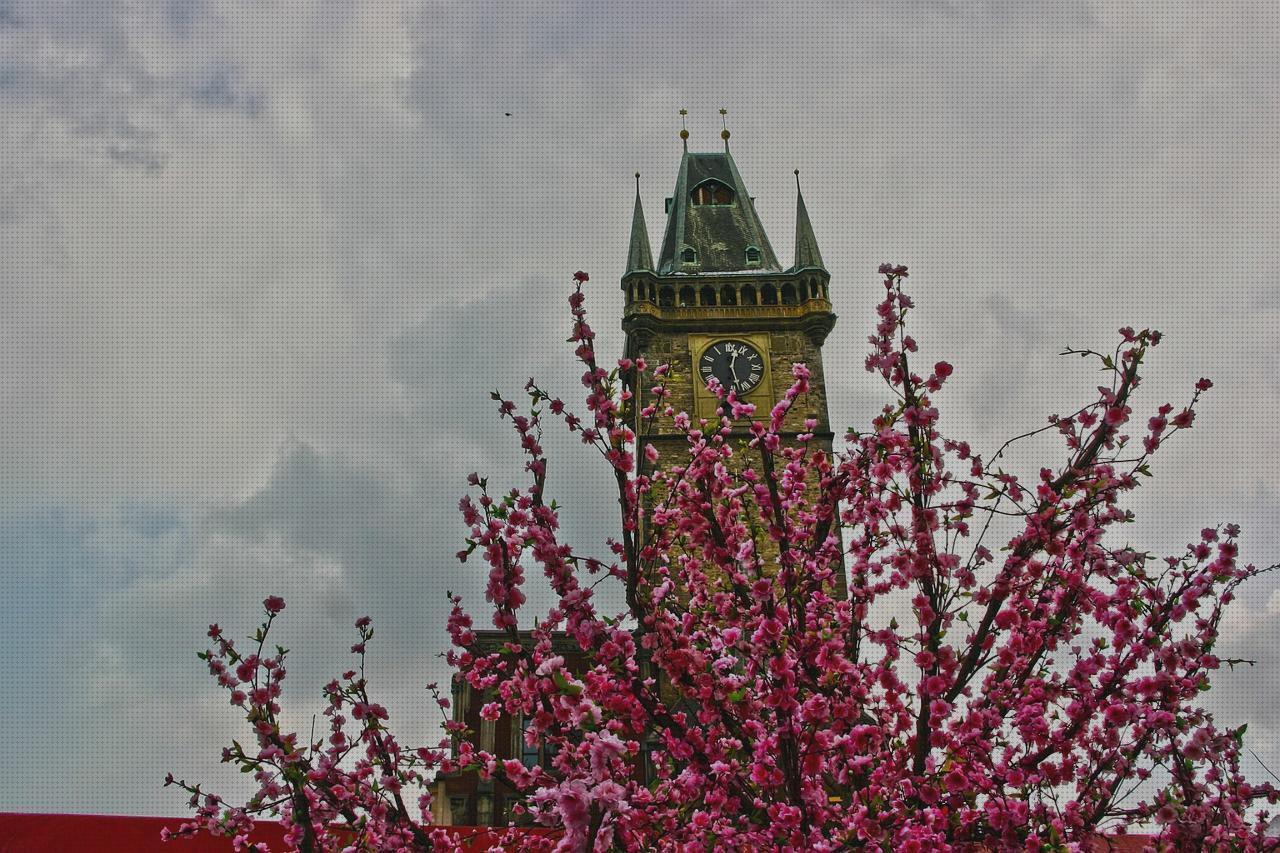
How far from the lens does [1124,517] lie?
8.77m

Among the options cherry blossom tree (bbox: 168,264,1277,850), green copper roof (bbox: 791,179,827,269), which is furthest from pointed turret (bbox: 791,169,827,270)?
cherry blossom tree (bbox: 168,264,1277,850)

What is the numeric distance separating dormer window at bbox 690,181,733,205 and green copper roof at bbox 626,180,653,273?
347cm

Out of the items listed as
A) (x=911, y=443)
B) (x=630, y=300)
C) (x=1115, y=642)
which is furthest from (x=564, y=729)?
(x=630, y=300)

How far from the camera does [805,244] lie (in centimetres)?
3703

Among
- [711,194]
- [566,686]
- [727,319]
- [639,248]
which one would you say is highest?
[711,194]

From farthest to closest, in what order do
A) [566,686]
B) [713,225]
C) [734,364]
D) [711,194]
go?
[711,194]
[713,225]
[734,364]
[566,686]

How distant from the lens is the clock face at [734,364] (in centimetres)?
3300

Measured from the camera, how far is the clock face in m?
33.0

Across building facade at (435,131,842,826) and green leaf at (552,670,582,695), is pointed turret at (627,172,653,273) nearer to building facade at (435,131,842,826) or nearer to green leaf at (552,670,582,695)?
building facade at (435,131,842,826)

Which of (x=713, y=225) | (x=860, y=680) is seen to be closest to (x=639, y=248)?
(x=713, y=225)

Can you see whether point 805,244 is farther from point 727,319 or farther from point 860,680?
point 860,680

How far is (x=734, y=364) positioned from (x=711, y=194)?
11178 millimetres

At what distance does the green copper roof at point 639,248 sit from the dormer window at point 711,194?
11.4 ft

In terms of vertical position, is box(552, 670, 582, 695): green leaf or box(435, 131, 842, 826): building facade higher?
box(435, 131, 842, 826): building facade
